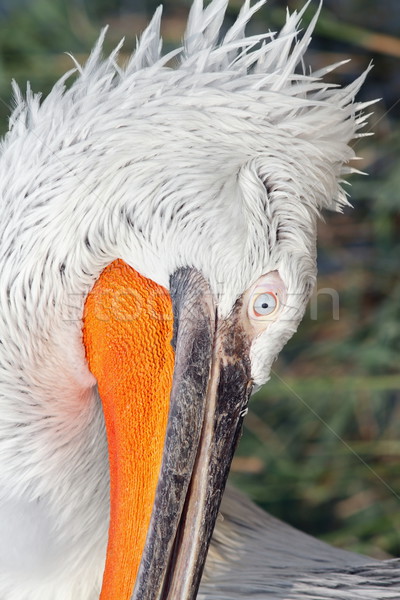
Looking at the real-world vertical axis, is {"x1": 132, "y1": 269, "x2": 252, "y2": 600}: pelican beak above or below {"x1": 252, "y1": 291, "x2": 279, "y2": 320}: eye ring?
below

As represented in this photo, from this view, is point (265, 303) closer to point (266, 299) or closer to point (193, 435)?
point (266, 299)

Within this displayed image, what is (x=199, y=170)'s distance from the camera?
163 centimetres

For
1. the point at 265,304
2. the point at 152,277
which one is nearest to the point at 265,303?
the point at 265,304

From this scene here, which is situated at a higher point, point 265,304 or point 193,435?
point 265,304

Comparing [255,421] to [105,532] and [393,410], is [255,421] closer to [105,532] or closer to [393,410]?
[393,410]

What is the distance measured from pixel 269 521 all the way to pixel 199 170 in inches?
42.6

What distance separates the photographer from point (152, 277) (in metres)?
1.68

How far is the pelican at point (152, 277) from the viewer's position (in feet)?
5.31

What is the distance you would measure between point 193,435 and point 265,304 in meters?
0.26

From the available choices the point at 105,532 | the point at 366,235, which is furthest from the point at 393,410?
the point at 105,532

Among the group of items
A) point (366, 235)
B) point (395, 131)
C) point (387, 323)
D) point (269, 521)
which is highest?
point (395, 131)

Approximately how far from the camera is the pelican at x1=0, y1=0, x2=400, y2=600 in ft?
5.31

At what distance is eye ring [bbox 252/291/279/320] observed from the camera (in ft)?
5.28

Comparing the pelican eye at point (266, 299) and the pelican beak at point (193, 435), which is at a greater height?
the pelican eye at point (266, 299)
